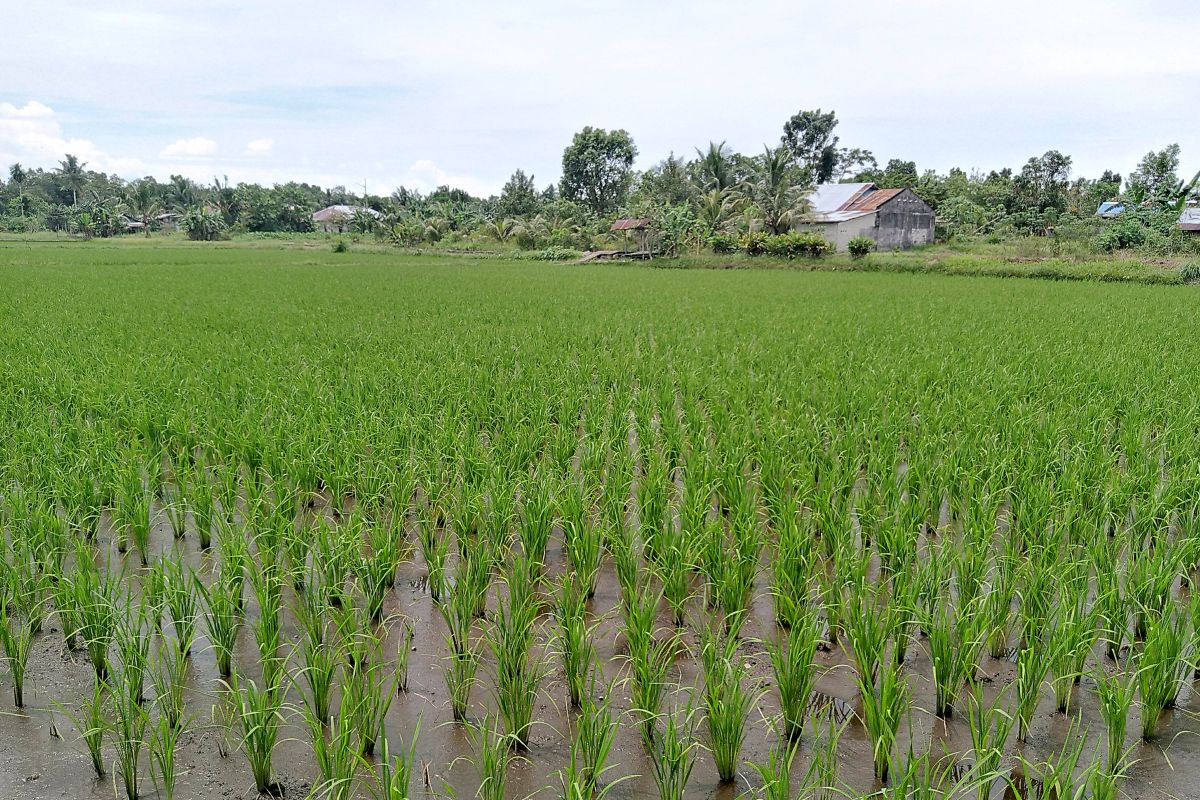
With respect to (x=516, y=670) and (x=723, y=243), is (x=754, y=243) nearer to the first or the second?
(x=723, y=243)

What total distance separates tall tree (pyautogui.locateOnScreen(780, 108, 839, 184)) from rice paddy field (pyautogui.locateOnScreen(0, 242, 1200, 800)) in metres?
46.2

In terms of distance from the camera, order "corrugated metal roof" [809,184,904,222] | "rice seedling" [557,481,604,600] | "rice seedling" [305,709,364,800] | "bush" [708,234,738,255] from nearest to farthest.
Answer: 1. "rice seedling" [305,709,364,800]
2. "rice seedling" [557,481,604,600]
3. "bush" [708,234,738,255]
4. "corrugated metal roof" [809,184,904,222]

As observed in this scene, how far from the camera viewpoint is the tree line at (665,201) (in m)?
30.7

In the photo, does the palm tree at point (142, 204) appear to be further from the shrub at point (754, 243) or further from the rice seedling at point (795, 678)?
the rice seedling at point (795, 678)

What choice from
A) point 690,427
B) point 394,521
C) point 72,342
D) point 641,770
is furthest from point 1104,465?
point 72,342

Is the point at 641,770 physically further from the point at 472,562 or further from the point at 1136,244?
the point at 1136,244

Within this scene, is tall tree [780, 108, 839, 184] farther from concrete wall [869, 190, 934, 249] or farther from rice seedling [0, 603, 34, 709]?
rice seedling [0, 603, 34, 709]

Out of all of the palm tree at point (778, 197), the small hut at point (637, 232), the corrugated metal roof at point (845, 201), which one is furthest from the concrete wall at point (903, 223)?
the small hut at point (637, 232)

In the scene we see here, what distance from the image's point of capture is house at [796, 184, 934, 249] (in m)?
33.2

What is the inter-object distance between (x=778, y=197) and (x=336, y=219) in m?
34.1

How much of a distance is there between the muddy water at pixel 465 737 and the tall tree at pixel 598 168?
5177 centimetres

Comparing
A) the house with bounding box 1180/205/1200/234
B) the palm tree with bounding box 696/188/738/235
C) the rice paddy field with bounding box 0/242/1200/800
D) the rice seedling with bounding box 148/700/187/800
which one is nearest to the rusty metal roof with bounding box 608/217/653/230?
the palm tree with bounding box 696/188/738/235

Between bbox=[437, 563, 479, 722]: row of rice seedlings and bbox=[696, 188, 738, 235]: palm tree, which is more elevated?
bbox=[696, 188, 738, 235]: palm tree

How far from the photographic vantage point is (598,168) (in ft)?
171
